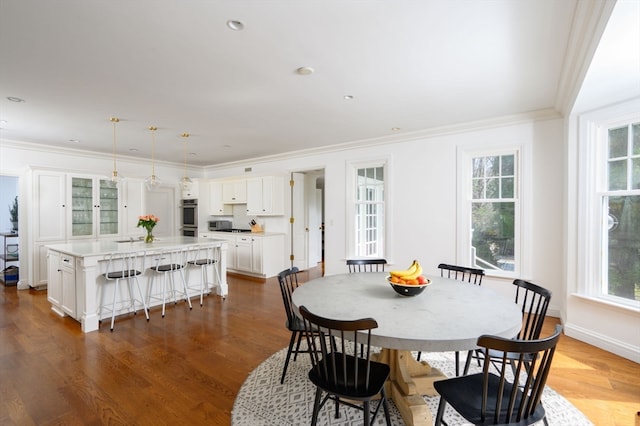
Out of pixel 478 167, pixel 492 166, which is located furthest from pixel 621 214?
pixel 478 167

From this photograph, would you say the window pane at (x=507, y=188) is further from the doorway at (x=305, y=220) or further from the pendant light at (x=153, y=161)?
the pendant light at (x=153, y=161)

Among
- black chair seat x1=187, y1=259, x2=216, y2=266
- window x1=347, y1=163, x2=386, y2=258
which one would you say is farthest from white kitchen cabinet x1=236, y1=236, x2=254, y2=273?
window x1=347, y1=163, x2=386, y2=258

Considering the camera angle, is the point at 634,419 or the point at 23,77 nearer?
the point at 634,419

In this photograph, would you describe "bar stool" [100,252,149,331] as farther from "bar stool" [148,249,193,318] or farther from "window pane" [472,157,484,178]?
"window pane" [472,157,484,178]

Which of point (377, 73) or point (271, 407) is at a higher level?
point (377, 73)

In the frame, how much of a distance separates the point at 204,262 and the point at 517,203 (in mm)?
4364

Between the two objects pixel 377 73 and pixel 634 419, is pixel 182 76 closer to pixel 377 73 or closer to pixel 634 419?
pixel 377 73

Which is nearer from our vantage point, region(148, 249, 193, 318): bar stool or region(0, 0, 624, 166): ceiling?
region(0, 0, 624, 166): ceiling

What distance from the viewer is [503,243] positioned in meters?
4.18

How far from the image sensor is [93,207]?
5.87m

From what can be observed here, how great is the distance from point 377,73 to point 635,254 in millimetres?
2952

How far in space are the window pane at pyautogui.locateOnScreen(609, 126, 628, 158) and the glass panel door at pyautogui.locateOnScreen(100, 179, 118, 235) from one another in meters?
7.53

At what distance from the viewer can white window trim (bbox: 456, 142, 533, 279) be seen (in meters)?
3.92

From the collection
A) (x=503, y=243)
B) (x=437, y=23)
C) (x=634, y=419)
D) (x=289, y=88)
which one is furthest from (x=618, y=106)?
(x=289, y=88)
